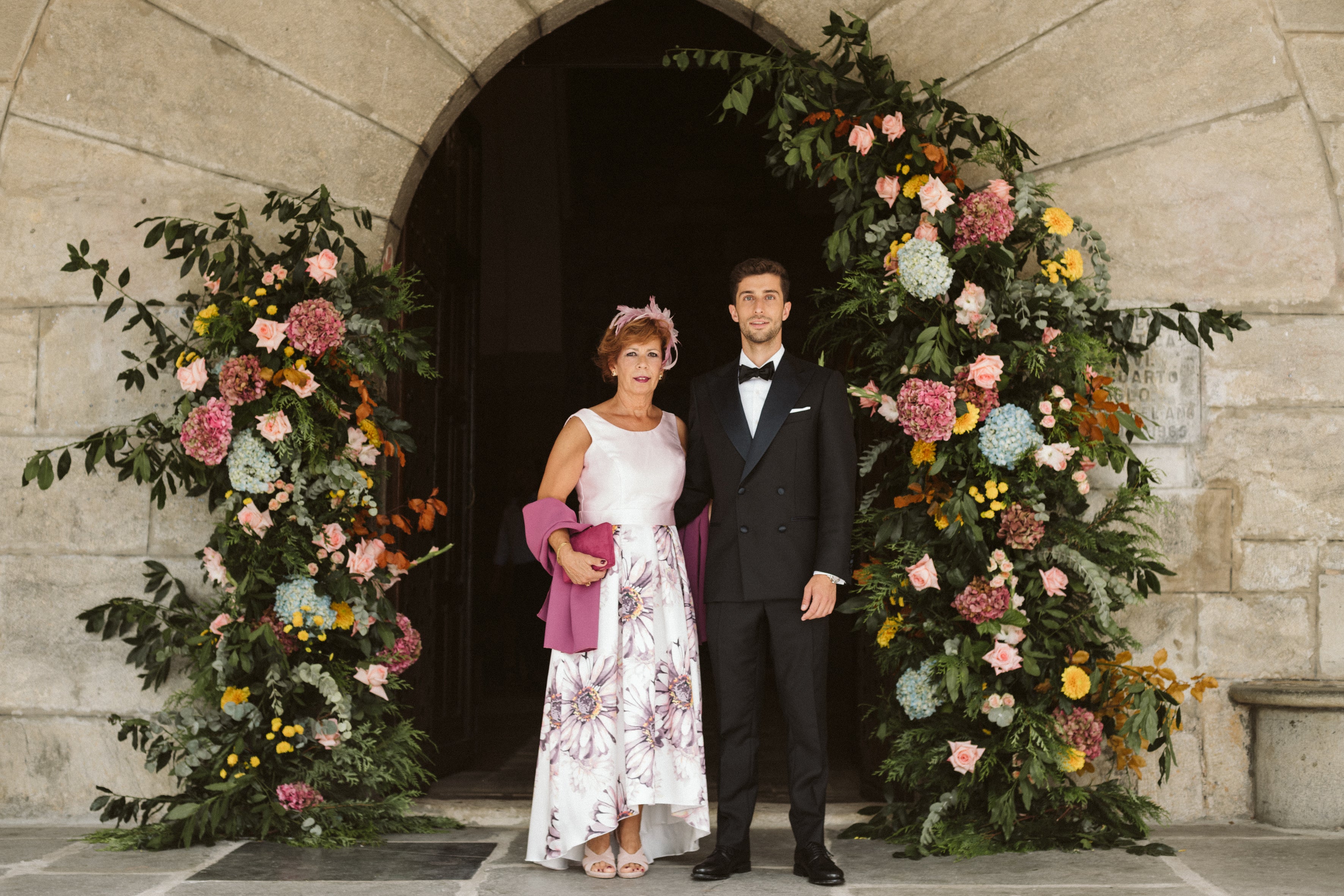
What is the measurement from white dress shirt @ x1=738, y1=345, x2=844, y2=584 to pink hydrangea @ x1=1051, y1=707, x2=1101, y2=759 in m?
1.26

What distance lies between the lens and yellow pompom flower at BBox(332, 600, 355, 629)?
353cm

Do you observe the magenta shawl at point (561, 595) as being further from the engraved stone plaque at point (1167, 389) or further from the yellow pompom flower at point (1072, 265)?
the engraved stone plaque at point (1167, 389)

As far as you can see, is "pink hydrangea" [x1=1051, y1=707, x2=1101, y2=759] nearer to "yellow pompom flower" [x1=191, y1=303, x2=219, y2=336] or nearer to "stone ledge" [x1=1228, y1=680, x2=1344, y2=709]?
"stone ledge" [x1=1228, y1=680, x2=1344, y2=709]

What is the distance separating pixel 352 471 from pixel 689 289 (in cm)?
547

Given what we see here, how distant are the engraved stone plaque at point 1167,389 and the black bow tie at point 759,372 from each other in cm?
133

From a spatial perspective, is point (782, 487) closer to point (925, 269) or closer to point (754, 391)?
point (754, 391)

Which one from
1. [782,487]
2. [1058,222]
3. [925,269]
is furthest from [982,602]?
[1058,222]

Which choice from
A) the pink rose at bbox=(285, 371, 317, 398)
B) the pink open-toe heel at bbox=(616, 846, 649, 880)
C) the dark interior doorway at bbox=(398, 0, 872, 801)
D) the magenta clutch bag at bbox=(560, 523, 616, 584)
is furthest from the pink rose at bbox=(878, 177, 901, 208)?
the dark interior doorway at bbox=(398, 0, 872, 801)

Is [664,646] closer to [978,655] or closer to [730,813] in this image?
[730,813]

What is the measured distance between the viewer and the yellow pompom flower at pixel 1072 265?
137 inches

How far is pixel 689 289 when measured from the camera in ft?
28.6

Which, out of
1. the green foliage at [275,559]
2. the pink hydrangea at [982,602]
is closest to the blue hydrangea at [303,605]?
the green foliage at [275,559]

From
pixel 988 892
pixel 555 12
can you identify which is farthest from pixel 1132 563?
pixel 555 12

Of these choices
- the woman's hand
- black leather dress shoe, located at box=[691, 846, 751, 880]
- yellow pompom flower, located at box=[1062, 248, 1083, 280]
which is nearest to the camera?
black leather dress shoe, located at box=[691, 846, 751, 880]
